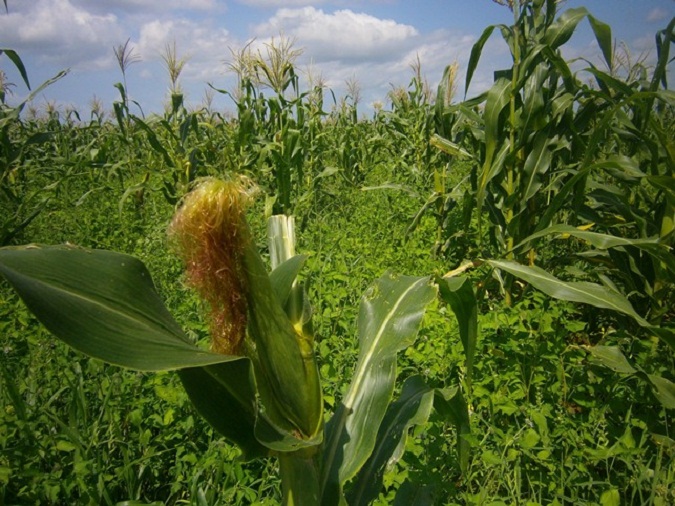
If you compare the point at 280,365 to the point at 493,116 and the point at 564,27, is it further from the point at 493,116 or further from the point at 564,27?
the point at 564,27

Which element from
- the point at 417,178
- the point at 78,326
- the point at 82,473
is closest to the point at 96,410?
the point at 82,473

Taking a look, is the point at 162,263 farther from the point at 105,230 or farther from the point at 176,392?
the point at 176,392

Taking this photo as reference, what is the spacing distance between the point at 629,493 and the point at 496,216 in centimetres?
201

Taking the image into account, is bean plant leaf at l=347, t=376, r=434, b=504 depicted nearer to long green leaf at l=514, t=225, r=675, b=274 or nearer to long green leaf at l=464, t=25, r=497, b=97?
long green leaf at l=514, t=225, r=675, b=274

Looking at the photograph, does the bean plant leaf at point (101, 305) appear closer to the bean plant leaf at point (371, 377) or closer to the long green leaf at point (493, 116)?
the bean plant leaf at point (371, 377)

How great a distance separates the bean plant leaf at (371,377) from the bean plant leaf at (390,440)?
154 mm

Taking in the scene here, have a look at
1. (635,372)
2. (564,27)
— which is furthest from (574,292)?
(564,27)

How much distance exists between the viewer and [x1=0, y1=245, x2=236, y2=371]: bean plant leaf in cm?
83

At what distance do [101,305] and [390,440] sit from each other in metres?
0.88

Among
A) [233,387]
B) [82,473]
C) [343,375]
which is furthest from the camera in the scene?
[343,375]

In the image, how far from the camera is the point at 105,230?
4.98 m

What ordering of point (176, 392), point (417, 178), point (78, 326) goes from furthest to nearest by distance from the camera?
point (417, 178), point (176, 392), point (78, 326)

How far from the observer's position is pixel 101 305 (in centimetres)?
90

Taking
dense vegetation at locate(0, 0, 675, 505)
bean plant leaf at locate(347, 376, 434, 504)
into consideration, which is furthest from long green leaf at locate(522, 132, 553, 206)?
bean plant leaf at locate(347, 376, 434, 504)
